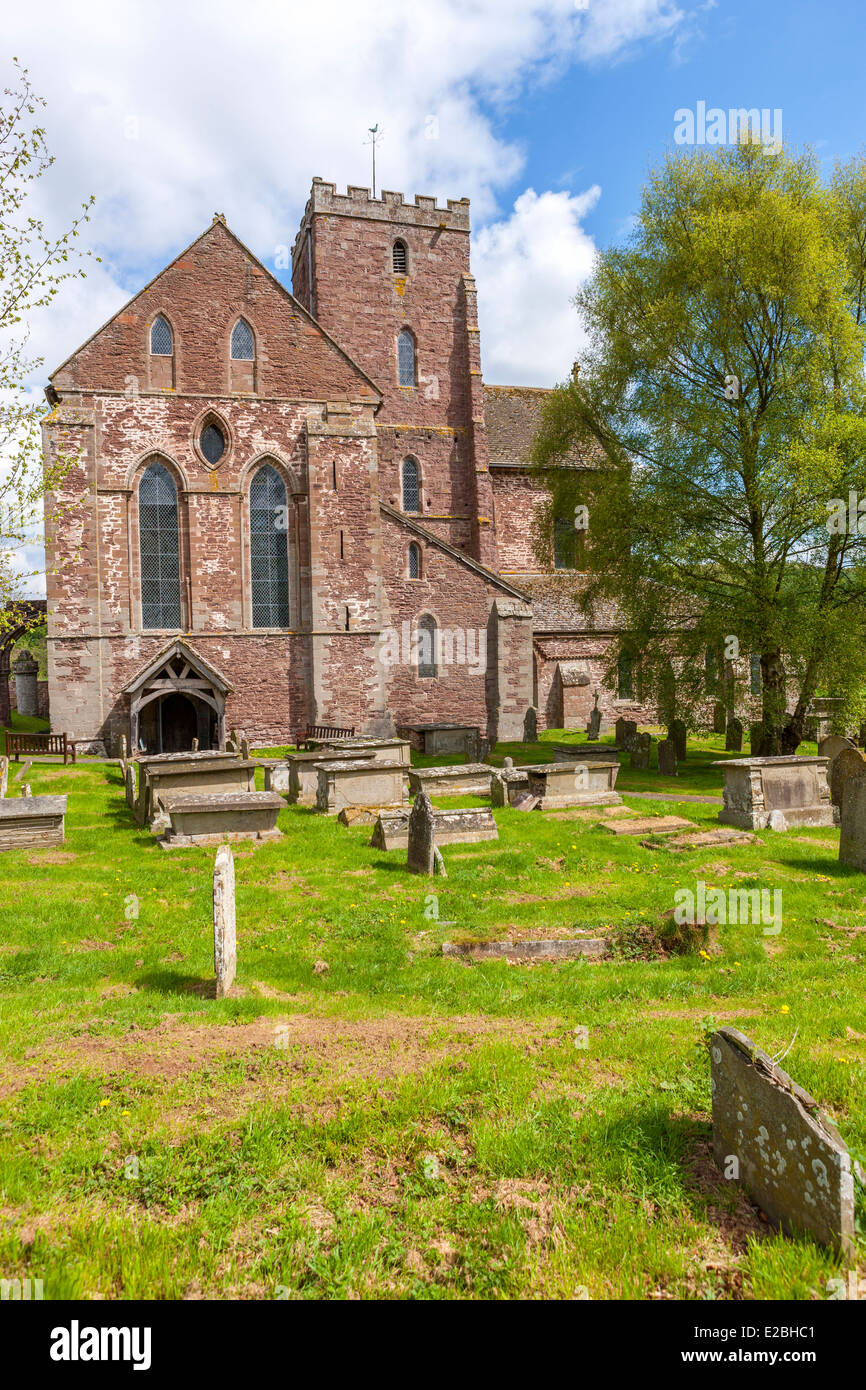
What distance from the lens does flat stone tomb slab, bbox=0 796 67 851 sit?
41.2ft

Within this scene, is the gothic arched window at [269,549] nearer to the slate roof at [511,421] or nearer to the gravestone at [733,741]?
the slate roof at [511,421]

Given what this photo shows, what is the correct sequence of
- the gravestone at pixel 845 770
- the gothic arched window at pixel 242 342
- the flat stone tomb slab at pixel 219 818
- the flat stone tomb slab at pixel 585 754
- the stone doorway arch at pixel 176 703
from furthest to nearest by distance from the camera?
the gothic arched window at pixel 242 342 → the stone doorway arch at pixel 176 703 → the flat stone tomb slab at pixel 585 754 → the flat stone tomb slab at pixel 219 818 → the gravestone at pixel 845 770

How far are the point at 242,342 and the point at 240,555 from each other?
258 inches

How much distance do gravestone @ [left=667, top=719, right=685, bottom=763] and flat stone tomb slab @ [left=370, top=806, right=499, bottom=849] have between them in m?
9.65

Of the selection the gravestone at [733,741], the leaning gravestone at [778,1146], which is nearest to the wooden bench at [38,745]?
the gravestone at [733,741]

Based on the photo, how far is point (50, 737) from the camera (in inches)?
863

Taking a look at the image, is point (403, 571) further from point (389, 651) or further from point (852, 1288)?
point (852, 1288)

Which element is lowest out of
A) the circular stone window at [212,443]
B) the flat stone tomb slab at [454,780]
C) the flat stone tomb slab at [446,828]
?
the flat stone tomb slab at [446,828]

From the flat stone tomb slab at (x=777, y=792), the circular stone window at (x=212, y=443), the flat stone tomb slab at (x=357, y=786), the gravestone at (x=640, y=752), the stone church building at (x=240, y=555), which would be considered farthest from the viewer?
the circular stone window at (x=212, y=443)

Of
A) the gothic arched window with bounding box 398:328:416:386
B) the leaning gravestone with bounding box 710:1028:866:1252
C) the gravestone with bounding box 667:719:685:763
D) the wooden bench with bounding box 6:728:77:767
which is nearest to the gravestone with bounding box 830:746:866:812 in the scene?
the gravestone with bounding box 667:719:685:763

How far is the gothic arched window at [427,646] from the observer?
1065 inches

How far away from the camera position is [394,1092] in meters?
4.91

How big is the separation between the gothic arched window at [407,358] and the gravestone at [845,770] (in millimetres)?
23844
